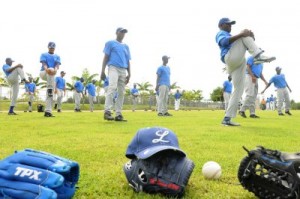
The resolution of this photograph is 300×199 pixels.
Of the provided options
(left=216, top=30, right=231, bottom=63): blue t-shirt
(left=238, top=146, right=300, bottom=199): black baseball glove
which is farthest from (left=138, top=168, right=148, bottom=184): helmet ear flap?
(left=216, top=30, right=231, bottom=63): blue t-shirt

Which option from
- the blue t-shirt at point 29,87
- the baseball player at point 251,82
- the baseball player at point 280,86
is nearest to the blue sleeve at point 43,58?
the baseball player at point 251,82

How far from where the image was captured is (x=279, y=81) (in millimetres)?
17922

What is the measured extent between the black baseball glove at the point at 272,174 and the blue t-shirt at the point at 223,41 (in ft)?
17.7

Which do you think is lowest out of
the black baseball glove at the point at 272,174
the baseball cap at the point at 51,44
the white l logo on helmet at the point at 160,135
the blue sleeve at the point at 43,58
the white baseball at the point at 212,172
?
the white baseball at the point at 212,172

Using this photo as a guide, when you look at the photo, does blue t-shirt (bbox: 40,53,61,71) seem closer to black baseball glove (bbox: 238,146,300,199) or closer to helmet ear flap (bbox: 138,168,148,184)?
helmet ear flap (bbox: 138,168,148,184)

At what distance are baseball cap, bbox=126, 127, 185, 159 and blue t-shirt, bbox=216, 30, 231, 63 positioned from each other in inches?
200

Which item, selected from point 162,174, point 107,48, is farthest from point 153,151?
point 107,48

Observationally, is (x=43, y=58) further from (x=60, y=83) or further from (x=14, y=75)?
(x=60, y=83)

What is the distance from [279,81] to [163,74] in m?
6.50

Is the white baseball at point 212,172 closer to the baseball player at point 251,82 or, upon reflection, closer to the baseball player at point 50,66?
the baseball player at point 50,66

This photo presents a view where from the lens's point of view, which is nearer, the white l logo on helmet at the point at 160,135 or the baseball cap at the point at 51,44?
the white l logo on helmet at the point at 160,135

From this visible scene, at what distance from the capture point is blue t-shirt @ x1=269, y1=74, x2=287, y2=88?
58.5 feet

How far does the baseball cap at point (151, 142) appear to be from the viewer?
2.66 meters

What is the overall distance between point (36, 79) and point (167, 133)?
6274cm
